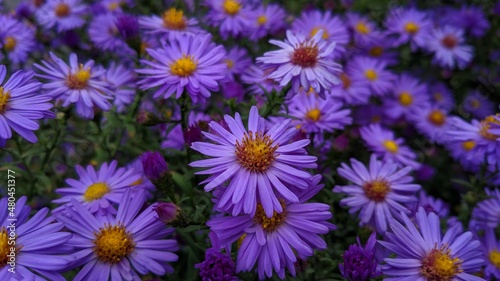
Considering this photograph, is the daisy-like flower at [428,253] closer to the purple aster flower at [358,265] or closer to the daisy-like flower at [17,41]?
the purple aster flower at [358,265]

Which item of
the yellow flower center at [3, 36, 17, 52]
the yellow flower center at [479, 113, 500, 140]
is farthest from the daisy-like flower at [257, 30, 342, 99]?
the yellow flower center at [3, 36, 17, 52]

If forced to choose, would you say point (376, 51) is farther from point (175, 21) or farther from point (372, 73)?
point (175, 21)

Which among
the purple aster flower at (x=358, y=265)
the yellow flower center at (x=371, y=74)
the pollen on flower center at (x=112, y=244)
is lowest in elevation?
the purple aster flower at (x=358, y=265)

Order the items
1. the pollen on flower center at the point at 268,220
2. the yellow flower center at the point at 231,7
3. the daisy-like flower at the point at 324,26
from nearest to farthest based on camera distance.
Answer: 1. the pollen on flower center at the point at 268,220
2. the yellow flower center at the point at 231,7
3. the daisy-like flower at the point at 324,26

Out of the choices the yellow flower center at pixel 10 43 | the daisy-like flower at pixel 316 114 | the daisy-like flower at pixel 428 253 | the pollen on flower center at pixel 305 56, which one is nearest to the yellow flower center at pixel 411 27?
the daisy-like flower at pixel 316 114

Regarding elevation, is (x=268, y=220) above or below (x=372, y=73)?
below

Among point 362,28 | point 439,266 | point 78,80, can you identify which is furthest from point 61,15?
point 439,266

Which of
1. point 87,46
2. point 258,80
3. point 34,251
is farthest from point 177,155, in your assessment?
point 87,46

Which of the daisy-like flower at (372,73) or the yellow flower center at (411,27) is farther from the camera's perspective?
the yellow flower center at (411,27)
